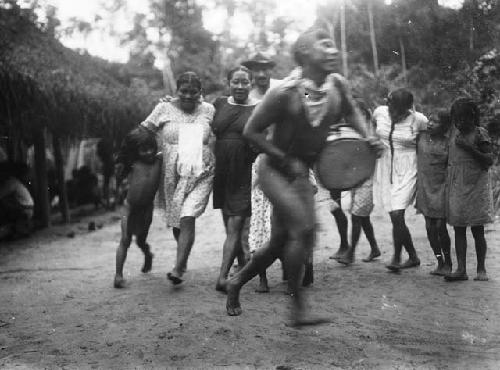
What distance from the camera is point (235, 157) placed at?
16.0 feet

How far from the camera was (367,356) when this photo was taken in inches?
129

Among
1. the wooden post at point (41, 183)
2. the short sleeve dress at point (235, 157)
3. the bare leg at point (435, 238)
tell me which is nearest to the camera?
the short sleeve dress at point (235, 157)

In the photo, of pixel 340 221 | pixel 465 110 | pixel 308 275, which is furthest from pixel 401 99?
pixel 308 275

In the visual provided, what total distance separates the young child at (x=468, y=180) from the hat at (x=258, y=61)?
5.46 ft

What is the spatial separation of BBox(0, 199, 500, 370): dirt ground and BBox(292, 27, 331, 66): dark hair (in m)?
1.08

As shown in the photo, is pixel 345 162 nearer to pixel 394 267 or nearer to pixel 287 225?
pixel 287 225

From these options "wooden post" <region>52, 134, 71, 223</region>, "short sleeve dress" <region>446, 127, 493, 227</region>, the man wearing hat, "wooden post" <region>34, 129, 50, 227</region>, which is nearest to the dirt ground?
"short sleeve dress" <region>446, 127, 493, 227</region>

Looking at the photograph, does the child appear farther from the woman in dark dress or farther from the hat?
the woman in dark dress

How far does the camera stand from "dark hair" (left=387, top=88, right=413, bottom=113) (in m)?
5.40

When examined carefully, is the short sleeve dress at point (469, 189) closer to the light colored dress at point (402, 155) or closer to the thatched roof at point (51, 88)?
the light colored dress at point (402, 155)

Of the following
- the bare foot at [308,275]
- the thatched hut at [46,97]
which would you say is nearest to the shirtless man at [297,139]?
the bare foot at [308,275]

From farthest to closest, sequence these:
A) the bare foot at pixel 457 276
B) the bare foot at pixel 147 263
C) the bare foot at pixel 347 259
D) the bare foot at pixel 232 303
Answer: the bare foot at pixel 347 259
the bare foot at pixel 147 263
the bare foot at pixel 457 276
the bare foot at pixel 232 303

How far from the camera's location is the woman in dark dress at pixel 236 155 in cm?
485

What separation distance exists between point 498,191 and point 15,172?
7.27 m
